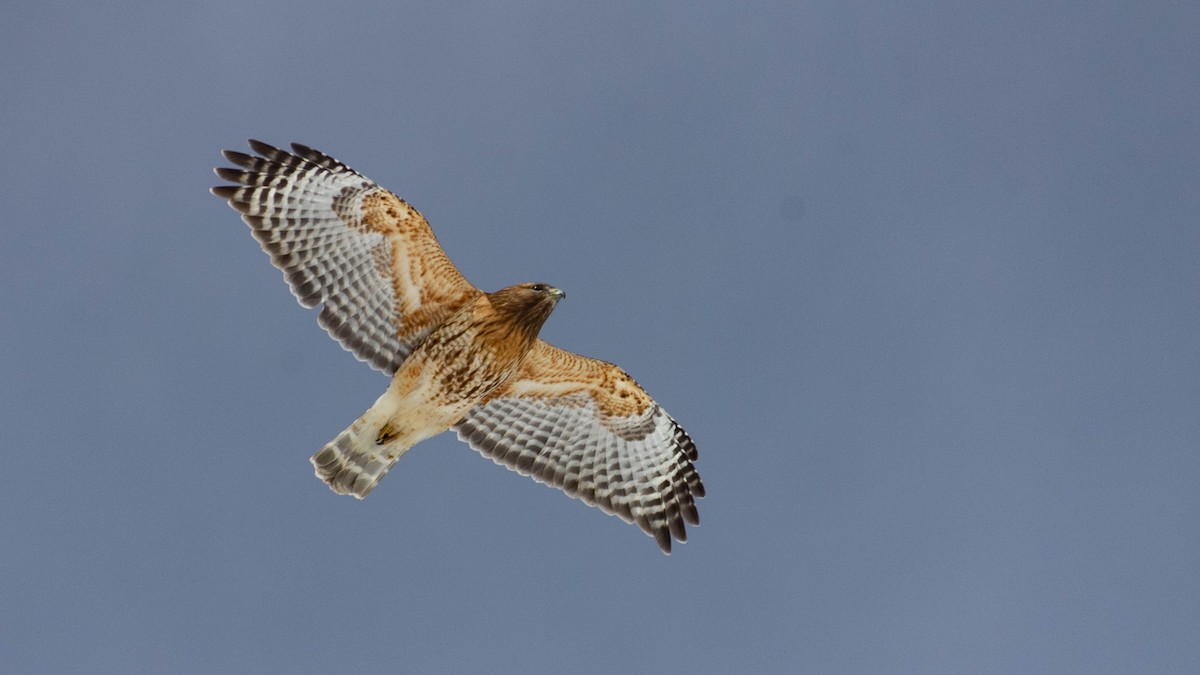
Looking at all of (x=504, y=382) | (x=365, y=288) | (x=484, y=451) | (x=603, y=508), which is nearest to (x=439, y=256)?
(x=365, y=288)

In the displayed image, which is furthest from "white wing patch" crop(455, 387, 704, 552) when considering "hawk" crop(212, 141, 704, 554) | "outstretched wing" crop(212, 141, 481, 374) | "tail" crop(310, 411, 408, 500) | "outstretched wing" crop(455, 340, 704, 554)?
"outstretched wing" crop(212, 141, 481, 374)

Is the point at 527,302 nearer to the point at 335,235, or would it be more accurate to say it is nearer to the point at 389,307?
the point at 389,307

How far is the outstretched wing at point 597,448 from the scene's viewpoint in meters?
13.5

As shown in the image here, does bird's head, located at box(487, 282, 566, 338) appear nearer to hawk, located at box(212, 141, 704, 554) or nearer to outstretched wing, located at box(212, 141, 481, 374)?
hawk, located at box(212, 141, 704, 554)

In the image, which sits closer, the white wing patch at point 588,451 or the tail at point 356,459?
the tail at point 356,459

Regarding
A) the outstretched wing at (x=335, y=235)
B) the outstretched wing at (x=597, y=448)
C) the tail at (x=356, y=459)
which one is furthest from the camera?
the outstretched wing at (x=597, y=448)

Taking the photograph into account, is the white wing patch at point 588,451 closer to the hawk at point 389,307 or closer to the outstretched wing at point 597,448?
the outstretched wing at point 597,448

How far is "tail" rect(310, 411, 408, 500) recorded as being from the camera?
12.2 metres

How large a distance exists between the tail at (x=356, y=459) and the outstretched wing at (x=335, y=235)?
Result: 864 mm

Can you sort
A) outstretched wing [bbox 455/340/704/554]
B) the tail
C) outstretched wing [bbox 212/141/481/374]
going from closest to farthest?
1. outstretched wing [bbox 212/141/481/374]
2. the tail
3. outstretched wing [bbox 455/340/704/554]

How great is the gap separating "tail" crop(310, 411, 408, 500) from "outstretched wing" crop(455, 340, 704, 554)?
1.35 meters

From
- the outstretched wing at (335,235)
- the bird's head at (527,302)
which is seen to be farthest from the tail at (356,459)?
the bird's head at (527,302)

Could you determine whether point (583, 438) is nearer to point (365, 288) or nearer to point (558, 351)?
point (558, 351)

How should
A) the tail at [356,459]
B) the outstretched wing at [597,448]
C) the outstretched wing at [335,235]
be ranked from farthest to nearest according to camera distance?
the outstretched wing at [597,448] < the tail at [356,459] < the outstretched wing at [335,235]
